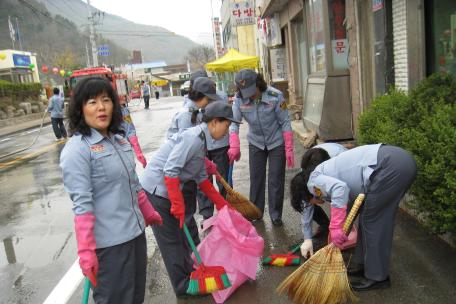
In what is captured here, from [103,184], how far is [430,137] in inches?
103

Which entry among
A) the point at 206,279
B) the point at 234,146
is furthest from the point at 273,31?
the point at 206,279

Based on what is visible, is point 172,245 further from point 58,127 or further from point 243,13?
point 243,13

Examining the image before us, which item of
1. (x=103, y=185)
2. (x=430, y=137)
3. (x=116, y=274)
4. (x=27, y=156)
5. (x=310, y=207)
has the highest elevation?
(x=103, y=185)

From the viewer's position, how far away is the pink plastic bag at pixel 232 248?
11.6 feet

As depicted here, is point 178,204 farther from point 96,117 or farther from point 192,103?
point 192,103

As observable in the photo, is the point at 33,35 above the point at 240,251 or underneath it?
above

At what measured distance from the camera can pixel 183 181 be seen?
3619 mm

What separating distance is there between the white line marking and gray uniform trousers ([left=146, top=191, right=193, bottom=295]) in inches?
38.0

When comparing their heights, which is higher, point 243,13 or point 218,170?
point 243,13

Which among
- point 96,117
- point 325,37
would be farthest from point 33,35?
point 96,117

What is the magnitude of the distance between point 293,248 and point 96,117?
98.4 inches

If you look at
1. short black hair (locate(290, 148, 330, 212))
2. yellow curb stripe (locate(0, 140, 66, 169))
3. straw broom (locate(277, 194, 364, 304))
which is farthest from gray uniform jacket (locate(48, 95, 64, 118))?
straw broom (locate(277, 194, 364, 304))

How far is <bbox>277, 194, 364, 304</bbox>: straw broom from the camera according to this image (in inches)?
121

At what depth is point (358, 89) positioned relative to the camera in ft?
26.6
